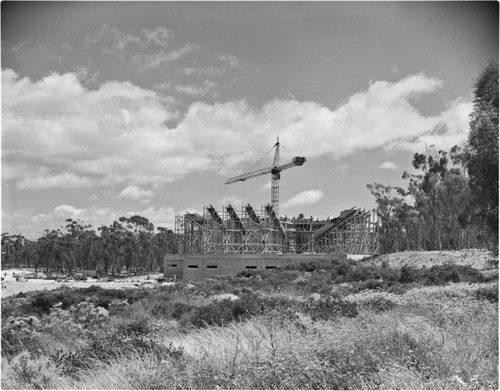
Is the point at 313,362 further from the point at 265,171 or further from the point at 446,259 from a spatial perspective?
the point at 265,171

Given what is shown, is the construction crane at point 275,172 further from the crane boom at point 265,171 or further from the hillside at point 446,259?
the hillside at point 446,259

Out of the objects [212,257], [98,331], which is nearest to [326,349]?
[98,331]

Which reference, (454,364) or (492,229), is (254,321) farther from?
(492,229)

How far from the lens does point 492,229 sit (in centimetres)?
1853

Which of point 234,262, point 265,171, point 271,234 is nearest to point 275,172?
point 265,171

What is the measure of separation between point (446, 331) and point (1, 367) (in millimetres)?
7926

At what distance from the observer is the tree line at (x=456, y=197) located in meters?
17.1

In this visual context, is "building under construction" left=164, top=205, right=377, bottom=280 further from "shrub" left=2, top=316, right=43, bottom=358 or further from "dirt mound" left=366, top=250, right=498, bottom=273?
"shrub" left=2, top=316, right=43, bottom=358

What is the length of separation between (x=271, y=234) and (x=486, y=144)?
66.3 meters

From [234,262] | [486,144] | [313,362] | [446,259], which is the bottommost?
[234,262]

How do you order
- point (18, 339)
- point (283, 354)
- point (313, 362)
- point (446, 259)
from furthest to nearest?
point (446, 259)
point (18, 339)
point (283, 354)
point (313, 362)

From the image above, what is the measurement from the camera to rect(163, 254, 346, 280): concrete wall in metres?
61.1

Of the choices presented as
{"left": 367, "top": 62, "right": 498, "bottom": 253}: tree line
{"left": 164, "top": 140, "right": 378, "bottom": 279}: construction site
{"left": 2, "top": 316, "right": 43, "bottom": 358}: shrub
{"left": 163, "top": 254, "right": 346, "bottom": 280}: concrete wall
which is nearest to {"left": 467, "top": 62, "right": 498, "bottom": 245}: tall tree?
{"left": 367, "top": 62, "right": 498, "bottom": 253}: tree line

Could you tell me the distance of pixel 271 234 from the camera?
82.6 meters
